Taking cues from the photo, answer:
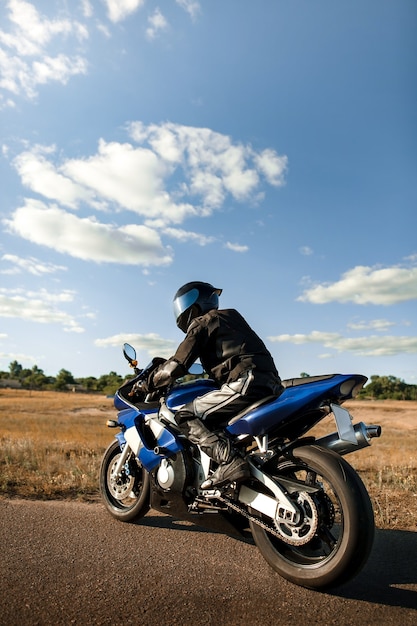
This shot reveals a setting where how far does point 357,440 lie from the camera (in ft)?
11.3

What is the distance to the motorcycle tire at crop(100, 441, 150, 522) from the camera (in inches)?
194

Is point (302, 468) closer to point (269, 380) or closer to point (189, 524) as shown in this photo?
point (269, 380)

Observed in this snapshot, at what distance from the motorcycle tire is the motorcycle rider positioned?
116 centimetres

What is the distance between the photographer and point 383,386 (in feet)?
352

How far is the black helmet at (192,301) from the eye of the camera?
183 inches

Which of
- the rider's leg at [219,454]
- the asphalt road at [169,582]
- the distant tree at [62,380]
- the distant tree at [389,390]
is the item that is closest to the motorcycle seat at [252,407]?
the rider's leg at [219,454]

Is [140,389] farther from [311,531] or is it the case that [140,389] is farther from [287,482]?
[311,531]

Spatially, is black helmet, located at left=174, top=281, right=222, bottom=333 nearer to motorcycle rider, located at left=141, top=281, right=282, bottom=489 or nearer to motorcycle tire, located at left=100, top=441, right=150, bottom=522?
motorcycle rider, located at left=141, top=281, right=282, bottom=489

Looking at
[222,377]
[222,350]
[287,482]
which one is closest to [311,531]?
[287,482]

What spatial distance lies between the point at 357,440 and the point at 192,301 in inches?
77.6

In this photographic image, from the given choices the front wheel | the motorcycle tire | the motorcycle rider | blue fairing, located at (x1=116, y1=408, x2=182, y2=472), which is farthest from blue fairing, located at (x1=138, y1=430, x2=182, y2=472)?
the front wheel

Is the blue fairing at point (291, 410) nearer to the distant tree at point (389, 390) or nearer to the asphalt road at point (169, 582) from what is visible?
the asphalt road at point (169, 582)

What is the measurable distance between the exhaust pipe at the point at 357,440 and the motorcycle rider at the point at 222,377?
55cm

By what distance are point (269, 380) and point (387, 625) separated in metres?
1.80
